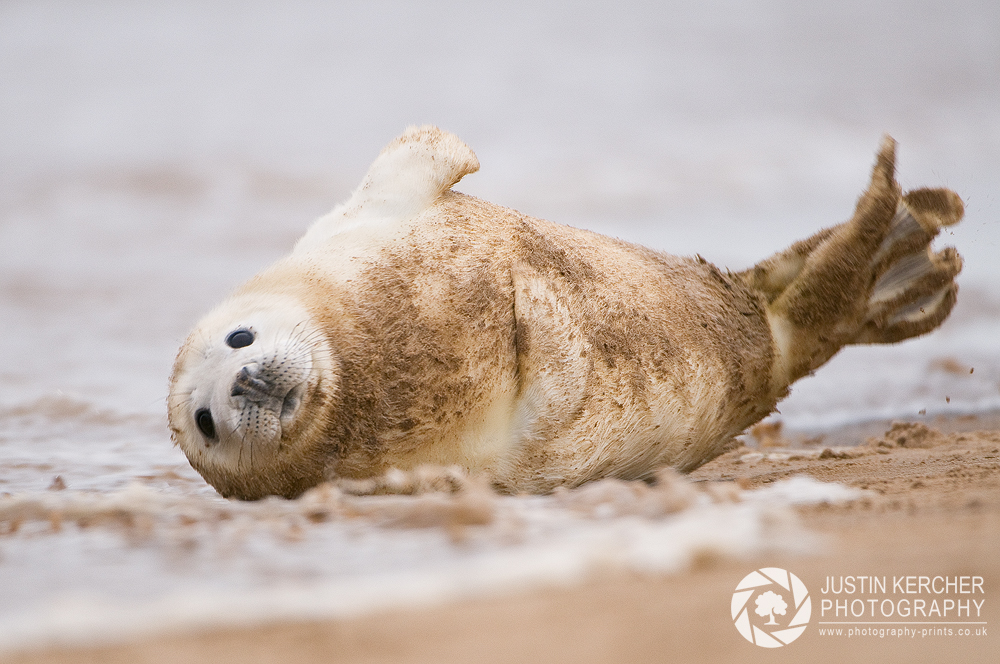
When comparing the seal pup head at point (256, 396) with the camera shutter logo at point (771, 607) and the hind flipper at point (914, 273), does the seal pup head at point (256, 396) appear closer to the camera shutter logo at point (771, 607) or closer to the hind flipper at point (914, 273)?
the camera shutter logo at point (771, 607)

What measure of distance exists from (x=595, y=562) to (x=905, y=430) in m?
3.13

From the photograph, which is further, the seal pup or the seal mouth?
the seal pup

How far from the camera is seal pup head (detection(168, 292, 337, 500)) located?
2.49 m

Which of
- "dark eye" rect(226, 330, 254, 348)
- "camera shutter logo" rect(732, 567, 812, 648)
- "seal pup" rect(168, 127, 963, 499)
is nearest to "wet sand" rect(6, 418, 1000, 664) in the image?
"camera shutter logo" rect(732, 567, 812, 648)

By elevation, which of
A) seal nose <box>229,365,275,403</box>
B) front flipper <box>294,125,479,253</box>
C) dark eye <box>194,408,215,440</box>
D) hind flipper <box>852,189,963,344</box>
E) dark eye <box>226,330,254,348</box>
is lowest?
dark eye <box>194,408,215,440</box>

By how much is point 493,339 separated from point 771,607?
148 centimetres

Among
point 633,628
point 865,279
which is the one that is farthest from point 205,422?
point 865,279

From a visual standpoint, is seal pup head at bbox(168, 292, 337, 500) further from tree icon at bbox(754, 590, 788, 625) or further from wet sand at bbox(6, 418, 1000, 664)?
tree icon at bbox(754, 590, 788, 625)

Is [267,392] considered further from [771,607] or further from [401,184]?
[771,607]

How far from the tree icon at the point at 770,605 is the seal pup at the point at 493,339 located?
4.52 ft

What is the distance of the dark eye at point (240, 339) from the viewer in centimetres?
256

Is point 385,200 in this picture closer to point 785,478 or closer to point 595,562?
point 785,478

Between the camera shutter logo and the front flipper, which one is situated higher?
the front flipper

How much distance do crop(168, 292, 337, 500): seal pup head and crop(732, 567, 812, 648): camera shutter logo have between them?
1.40 m
